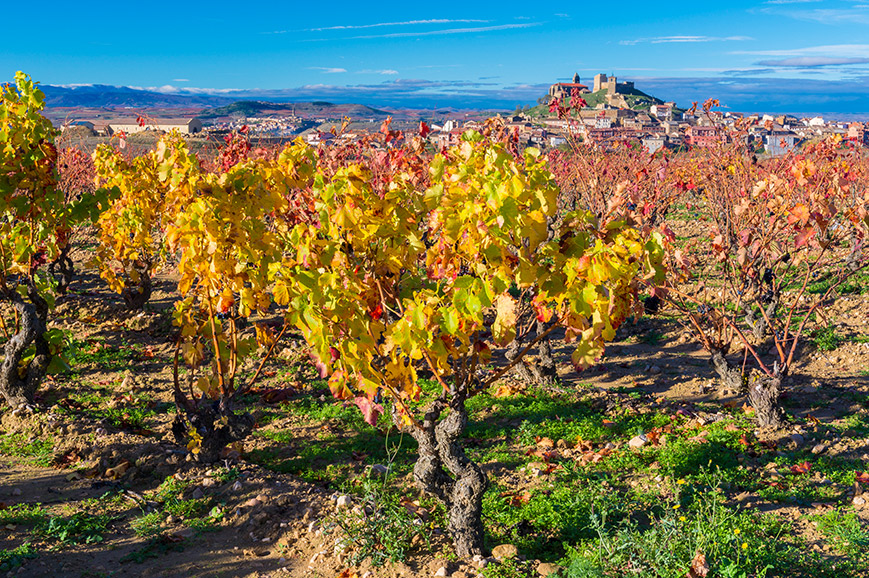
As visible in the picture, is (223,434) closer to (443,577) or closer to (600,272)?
(443,577)

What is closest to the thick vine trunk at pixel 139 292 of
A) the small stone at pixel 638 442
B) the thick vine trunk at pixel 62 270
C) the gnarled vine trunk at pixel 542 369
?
the thick vine trunk at pixel 62 270

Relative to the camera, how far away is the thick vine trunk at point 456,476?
342 centimetres

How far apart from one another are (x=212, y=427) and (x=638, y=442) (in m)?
3.15

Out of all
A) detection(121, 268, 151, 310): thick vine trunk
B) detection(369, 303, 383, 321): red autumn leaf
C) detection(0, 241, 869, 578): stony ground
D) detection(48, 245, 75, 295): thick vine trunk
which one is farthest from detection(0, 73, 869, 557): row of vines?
detection(48, 245, 75, 295): thick vine trunk

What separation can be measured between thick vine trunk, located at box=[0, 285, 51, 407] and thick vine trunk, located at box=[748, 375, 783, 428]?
5865mm

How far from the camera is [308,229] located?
3.37 meters

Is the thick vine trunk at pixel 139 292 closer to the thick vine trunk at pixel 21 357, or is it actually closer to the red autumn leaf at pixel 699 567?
the thick vine trunk at pixel 21 357

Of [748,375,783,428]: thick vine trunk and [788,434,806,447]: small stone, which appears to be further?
[748,375,783,428]: thick vine trunk

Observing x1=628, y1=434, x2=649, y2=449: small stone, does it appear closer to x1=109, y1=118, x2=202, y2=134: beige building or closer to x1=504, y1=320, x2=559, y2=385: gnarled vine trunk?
x1=504, y1=320, x2=559, y2=385: gnarled vine trunk

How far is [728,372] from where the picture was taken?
5984mm

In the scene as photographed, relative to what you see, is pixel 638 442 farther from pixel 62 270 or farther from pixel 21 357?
pixel 62 270

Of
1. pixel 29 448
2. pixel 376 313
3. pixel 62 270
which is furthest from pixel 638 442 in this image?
pixel 62 270

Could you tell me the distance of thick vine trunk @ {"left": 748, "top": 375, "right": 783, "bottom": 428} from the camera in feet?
16.6

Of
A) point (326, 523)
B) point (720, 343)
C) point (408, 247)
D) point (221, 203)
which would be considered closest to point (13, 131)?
point (221, 203)
